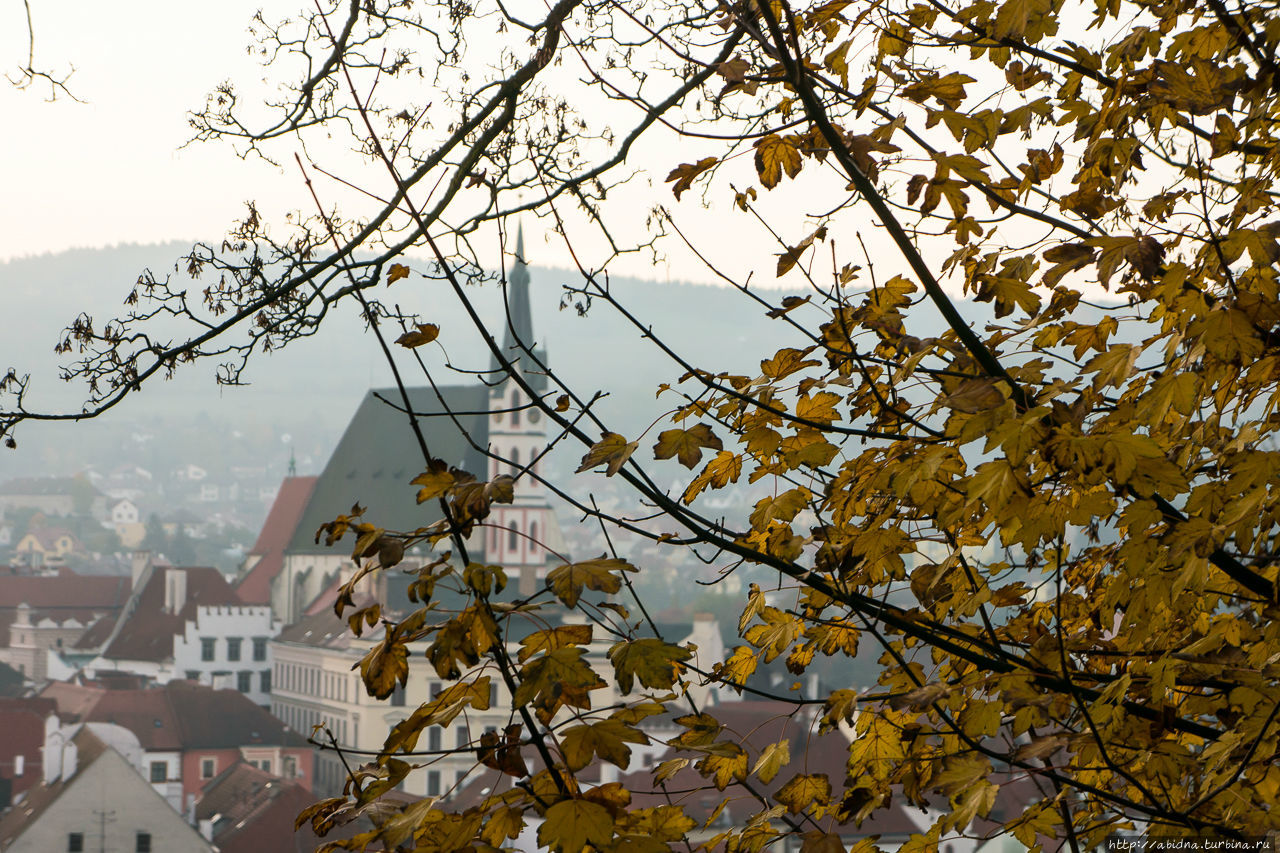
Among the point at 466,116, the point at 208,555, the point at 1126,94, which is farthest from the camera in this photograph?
the point at 208,555

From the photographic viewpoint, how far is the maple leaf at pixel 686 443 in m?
2.36

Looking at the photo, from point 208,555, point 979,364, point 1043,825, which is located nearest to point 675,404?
point 979,364

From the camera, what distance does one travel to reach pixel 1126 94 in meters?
2.80

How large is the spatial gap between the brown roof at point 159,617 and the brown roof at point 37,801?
123 feet

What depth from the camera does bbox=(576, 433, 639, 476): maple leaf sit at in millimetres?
2184

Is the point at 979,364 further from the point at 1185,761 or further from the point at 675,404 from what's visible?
the point at 1185,761

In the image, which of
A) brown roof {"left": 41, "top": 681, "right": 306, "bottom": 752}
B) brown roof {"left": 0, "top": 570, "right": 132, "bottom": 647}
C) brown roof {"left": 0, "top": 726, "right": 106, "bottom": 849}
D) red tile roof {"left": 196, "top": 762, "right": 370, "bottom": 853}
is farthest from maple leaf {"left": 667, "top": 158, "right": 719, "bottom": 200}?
brown roof {"left": 0, "top": 570, "right": 132, "bottom": 647}

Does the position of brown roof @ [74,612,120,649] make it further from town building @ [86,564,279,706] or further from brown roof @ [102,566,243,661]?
town building @ [86,564,279,706]

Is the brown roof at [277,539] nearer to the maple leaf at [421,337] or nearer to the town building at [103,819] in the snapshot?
the town building at [103,819]

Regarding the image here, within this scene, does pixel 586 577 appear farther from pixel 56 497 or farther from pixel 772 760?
pixel 56 497

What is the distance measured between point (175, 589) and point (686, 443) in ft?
278

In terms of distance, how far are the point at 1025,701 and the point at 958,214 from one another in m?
Result: 0.96

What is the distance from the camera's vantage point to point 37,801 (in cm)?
3791

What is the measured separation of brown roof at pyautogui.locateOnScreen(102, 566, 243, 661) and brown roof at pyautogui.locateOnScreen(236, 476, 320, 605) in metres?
1.44
